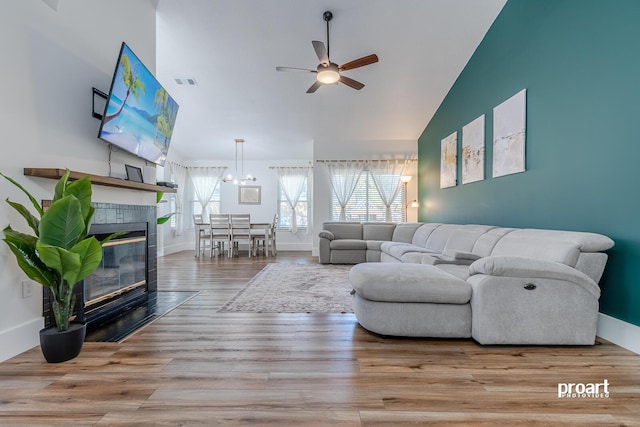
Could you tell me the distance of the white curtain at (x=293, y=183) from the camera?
7.95 m

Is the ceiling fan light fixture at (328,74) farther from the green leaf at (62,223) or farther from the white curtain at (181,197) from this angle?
the white curtain at (181,197)

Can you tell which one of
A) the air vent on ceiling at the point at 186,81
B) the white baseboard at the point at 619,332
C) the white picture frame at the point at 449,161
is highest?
the air vent on ceiling at the point at 186,81

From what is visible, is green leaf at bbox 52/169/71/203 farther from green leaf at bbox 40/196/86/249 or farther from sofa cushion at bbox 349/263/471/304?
sofa cushion at bbox 349/263/471/304

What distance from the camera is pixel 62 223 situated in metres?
1.69

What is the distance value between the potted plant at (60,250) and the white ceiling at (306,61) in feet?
9.74

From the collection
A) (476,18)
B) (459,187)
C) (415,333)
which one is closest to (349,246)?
(459,187)

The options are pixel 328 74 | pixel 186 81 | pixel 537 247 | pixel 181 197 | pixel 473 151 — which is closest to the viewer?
pixel 537 247

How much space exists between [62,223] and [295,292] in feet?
7.64

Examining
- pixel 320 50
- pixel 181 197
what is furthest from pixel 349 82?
pixel 181 197

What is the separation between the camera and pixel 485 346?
2.04 m

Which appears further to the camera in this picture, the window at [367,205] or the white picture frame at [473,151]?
the window at [367,205]

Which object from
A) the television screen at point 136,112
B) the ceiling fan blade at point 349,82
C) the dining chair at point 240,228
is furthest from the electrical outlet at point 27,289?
the dining chair at point 240,228

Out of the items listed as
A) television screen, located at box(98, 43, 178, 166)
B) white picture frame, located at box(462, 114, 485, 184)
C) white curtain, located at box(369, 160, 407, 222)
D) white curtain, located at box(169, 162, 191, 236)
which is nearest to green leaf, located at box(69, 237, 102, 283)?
television screen, located at box(98, 43, 178, 166)

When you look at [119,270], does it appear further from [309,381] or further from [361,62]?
[361,62]
